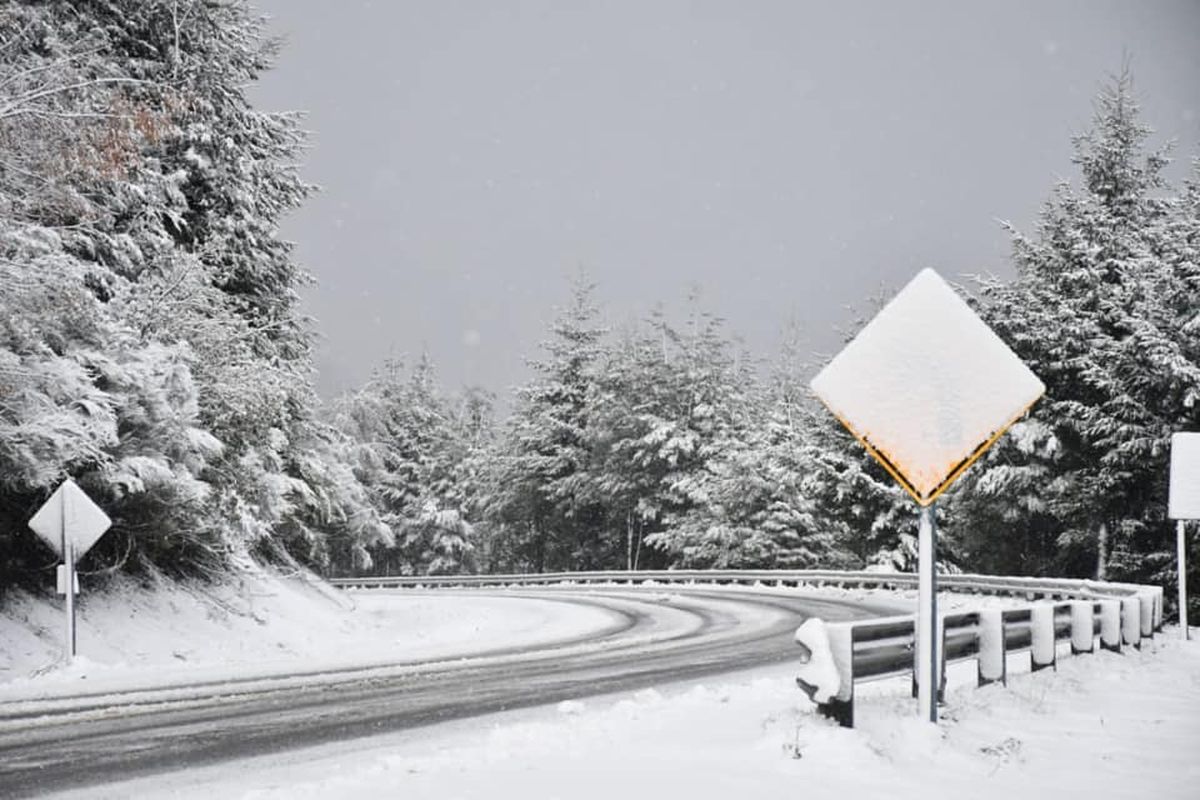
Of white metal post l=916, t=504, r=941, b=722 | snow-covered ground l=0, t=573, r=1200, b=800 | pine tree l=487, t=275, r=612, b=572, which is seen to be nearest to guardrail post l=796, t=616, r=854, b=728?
snow-covered ground l=0, t=573, r=1200, b=800

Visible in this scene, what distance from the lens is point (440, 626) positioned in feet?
73.2

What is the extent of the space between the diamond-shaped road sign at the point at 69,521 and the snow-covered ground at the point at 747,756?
21.1 ft

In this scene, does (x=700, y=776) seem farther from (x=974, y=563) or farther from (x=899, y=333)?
(x=974, y=563)

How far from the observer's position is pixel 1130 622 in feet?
48.6

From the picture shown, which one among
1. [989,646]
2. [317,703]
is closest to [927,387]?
[989,646]

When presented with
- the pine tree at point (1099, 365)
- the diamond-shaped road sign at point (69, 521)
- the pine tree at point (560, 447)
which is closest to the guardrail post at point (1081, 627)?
the diamond-shaped road sign at point (69, 521)

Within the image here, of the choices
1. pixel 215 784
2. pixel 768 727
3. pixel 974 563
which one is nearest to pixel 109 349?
pixel 215 784

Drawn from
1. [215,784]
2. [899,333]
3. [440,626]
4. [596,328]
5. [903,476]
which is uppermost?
[596,328]

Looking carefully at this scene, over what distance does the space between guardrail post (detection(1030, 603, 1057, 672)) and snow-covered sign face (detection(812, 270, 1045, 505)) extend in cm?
490

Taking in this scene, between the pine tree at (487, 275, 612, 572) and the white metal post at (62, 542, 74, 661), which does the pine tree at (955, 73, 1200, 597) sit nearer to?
the white metal post at (62, 542, 74, 661)

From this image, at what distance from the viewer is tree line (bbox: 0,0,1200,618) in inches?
503

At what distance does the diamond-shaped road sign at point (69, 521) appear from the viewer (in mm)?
12680

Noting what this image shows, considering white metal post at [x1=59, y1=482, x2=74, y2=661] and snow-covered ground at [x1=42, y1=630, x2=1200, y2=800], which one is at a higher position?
white metal post at [x1=59, y1=482, x2=74, y2=661]

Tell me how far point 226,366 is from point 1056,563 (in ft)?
79.9
